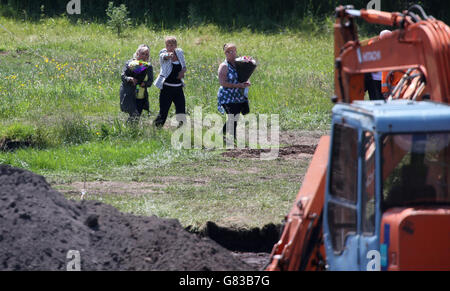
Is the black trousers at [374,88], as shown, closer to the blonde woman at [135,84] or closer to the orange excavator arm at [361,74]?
the blonde woman at [135,84]

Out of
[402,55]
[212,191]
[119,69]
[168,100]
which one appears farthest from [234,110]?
[402,55]

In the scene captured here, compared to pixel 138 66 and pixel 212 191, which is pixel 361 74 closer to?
pixel 212 191

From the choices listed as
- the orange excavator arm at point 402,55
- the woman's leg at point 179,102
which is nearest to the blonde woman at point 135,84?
the woman's leg at point 179,102

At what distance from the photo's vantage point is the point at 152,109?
55.3 ft

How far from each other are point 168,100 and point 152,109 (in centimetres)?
248

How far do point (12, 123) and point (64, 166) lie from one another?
2944 mm

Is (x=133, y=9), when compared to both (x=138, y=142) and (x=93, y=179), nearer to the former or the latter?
(x=138, y=142)

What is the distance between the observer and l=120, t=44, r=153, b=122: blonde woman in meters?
14.0

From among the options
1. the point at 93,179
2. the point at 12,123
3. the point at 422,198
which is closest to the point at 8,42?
the point at 12,123

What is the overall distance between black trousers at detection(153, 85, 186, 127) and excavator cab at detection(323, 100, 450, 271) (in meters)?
8.82

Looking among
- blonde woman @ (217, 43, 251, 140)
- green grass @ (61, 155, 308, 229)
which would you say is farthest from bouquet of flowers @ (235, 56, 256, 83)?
green grass @ (61, 155, 308, 229)

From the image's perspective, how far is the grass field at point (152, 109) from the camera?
1073 cm

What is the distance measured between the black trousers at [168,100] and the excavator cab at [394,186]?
8.82 meters

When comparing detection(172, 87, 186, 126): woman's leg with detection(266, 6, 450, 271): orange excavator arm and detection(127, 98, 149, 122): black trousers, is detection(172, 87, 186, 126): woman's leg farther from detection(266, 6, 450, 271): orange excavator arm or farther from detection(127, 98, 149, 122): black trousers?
detection(266, 6, 450, 271): orange excavator arm
